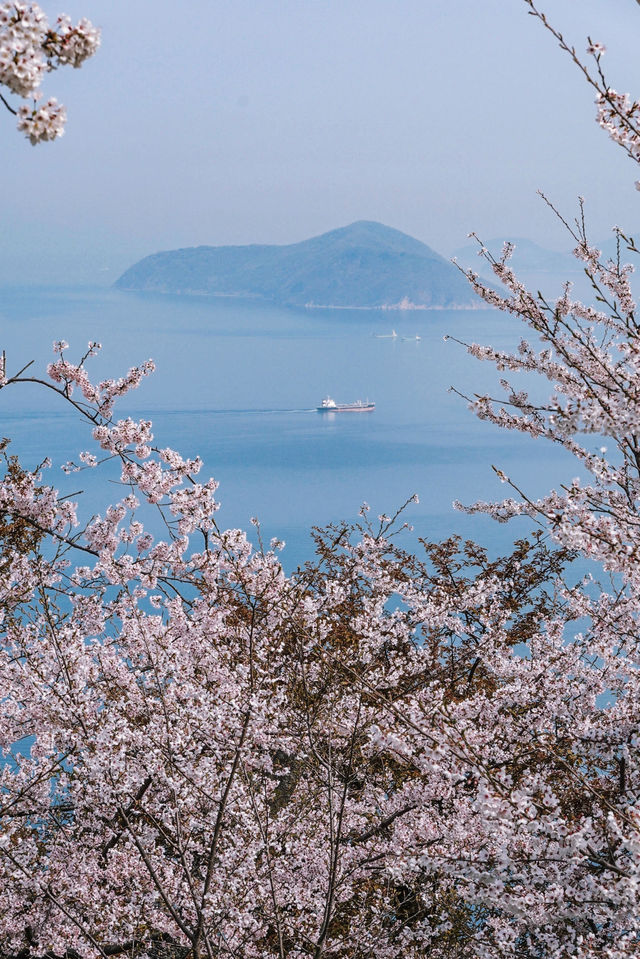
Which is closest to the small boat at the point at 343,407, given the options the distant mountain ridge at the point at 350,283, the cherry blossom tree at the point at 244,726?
the cherry blossom tree at the point at 244,726

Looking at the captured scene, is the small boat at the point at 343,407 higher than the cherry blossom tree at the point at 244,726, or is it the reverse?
the small boat at the point at 343,407

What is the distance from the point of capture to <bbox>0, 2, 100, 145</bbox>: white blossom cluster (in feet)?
5.21

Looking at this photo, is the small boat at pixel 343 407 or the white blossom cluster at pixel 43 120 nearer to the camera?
the white blossom cluster at pixel 43 120

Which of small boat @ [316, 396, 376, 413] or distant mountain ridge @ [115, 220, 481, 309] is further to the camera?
distant mountain ridge @ [115, 220, 481, 309]

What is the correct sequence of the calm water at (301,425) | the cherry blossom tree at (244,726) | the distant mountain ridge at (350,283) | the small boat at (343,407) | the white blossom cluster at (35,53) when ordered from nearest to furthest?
the white blossom cluster at (35,53), the cherry blossom tree at (244,726), the calm water at (301,425), the small boat at (343,407), the distant mountain ridge at (350,283)

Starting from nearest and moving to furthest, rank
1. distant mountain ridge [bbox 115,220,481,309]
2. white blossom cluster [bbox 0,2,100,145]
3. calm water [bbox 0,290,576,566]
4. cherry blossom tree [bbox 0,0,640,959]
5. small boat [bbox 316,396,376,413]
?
white blossom cluster [bbox 0,2,100,145] → cherry blossom tree [bbox 0,0,640,959] → calm water [bbox 0,290,576,566] → small boat [bbox 316,396,376,413] → distant mountain ridge [bbox 115,220,481,309]

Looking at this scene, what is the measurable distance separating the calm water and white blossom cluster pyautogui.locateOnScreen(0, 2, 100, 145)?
24.6 m

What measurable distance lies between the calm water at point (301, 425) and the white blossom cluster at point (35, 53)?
24.6m

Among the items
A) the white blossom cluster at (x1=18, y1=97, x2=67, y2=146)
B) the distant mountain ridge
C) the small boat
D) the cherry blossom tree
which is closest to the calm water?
the small boat

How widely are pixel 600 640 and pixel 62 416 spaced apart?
51.0 m

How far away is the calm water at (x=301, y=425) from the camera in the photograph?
114 ft

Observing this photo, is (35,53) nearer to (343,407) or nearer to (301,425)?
(301,425)

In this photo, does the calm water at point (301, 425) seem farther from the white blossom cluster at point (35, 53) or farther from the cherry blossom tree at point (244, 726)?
the white blossom cluster at point (35, 53)

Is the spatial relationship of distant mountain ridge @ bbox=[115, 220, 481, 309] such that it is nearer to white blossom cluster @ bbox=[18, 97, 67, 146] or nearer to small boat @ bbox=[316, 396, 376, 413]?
small boat @ bbox=[316, 396, 376, 413]
